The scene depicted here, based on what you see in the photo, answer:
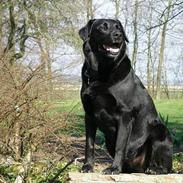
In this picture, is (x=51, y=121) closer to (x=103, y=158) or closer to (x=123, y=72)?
(x=123, y=72)

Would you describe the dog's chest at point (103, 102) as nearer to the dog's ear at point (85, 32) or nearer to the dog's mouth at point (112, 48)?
the dog's mouth at point (112, 48)

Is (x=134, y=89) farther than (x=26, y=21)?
No

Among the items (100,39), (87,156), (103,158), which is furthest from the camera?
(103,158)

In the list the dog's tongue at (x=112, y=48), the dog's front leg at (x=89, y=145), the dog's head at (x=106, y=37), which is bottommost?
the dog's front leg at (x=89, y=145)

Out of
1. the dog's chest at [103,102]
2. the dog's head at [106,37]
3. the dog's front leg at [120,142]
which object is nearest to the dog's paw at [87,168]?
the dog's front leg at [120,142]

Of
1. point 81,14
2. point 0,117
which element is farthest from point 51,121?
point 81,14

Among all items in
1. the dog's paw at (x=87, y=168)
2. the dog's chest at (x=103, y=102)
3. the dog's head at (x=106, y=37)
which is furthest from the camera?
the dog's paw at (x=87, y=168)

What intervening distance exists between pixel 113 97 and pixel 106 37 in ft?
1.89

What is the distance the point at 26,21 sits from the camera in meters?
25.1

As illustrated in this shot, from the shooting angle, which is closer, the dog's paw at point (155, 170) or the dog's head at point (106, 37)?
the dog's head at point (106, 37)

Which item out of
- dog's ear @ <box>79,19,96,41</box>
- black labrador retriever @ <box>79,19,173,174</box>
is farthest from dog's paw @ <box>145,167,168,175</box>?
dog's ear @ <box>79,19,96,41</box>

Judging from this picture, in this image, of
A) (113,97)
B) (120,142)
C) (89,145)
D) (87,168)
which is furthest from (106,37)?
(87,168)

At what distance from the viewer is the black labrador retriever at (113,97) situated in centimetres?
470

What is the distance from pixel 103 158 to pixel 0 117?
3918 millimetres
